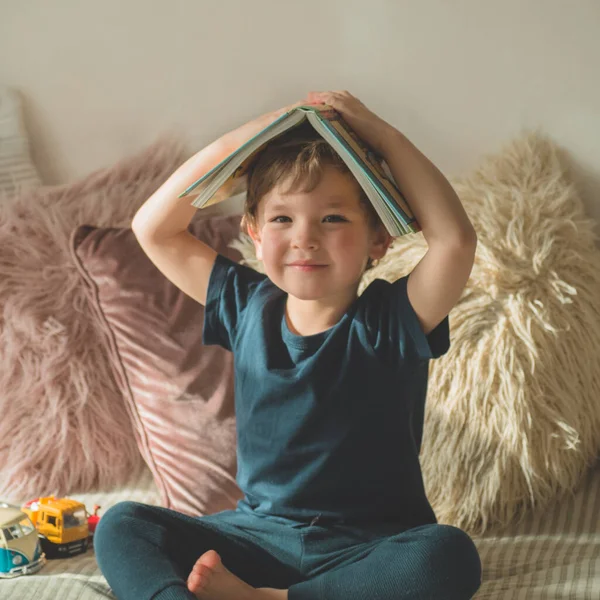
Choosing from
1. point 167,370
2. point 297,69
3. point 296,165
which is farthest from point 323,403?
point 297,69

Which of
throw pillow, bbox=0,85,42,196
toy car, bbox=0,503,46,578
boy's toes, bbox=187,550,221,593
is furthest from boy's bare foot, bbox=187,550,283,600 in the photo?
throw pillow, bbox=0,85,42,196

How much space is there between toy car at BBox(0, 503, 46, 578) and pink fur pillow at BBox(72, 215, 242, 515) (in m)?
0.24

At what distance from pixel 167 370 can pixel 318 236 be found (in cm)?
48

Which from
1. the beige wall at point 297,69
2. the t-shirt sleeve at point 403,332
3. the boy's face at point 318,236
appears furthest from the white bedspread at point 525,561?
the beige wall at point 297,69

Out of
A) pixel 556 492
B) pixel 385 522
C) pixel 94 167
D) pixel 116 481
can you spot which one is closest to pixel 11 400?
pixel 116 481

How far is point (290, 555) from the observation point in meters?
1.02

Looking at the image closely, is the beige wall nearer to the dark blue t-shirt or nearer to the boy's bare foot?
the dark blue t-shirt

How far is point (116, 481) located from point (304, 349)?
51 centimetres

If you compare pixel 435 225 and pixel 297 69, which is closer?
pixel 435 225

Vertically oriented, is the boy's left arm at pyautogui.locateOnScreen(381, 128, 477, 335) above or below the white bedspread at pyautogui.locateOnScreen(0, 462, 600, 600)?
above

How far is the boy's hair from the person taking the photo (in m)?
0.98

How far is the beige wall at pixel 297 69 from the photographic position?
151 centimetres

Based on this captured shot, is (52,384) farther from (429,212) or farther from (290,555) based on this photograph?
(429,212)

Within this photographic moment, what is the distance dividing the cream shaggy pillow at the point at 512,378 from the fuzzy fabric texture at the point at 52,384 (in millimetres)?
488
